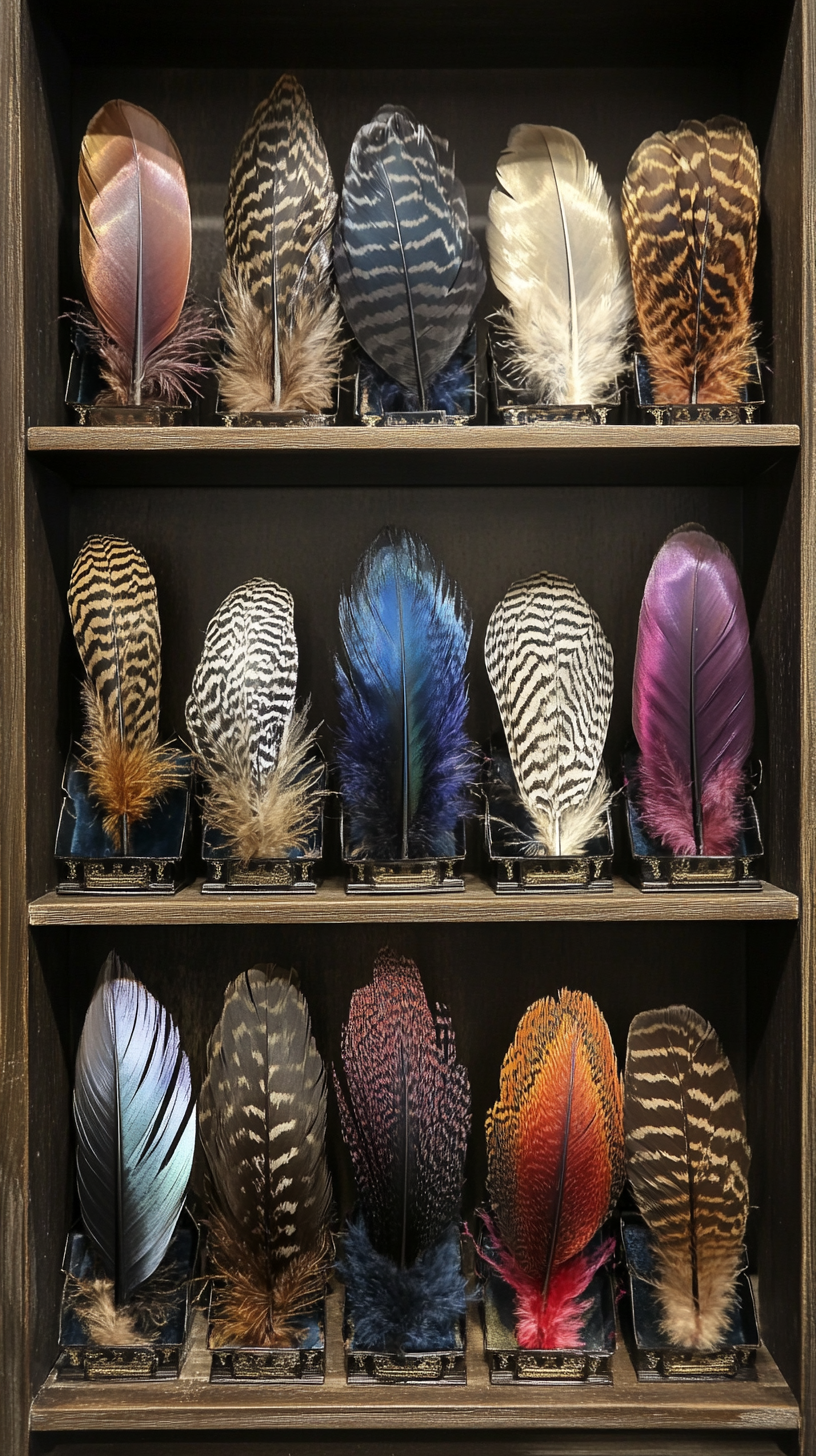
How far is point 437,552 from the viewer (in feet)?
4.23

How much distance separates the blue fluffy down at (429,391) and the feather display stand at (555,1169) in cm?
64

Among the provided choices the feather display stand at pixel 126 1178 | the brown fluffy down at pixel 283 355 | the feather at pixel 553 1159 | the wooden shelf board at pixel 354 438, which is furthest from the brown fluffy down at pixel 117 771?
the feather at pixel 553 1159

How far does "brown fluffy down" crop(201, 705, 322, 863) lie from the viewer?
1105mm

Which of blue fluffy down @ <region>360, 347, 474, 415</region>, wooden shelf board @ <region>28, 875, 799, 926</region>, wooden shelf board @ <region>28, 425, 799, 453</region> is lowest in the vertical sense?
wooden shelf board @ <region>28, 875, 799, 926</region>

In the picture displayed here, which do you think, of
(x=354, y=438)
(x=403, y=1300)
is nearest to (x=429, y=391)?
(x=354, y=438)

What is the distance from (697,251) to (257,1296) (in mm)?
1174

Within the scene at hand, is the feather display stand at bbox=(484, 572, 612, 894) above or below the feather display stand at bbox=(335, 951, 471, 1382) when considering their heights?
above

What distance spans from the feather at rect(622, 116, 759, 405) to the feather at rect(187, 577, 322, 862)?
0.50m

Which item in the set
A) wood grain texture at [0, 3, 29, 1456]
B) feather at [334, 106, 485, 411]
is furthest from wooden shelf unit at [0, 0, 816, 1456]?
feather at [334, 106, 485, 411]

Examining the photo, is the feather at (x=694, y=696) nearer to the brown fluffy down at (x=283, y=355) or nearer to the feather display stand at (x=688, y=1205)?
the feather display stand at (x=688, y=1205)

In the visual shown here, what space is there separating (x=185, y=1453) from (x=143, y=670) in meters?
0.83

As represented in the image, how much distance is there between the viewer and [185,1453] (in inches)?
44.3

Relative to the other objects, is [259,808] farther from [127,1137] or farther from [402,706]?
[127,1137]

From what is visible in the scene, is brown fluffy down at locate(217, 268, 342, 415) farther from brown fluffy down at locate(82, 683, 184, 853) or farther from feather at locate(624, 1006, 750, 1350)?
feather at locate(624, 1006, 750, 1350)
